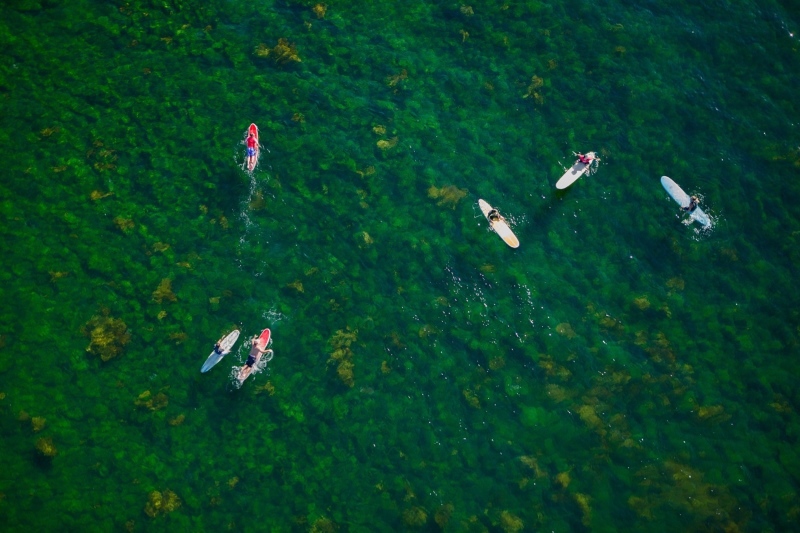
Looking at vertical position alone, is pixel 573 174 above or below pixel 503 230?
above


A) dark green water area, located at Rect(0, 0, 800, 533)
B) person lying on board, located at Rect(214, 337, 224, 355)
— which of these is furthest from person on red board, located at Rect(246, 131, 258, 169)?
person lying on board, located at Rect(214, 337, 224, 355)

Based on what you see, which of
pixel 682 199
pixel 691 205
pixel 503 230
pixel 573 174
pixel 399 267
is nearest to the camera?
pixel 399 267

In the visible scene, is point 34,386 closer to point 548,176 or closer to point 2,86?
point 2,86

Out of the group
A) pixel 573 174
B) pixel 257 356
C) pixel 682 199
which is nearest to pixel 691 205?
pixel 682 199

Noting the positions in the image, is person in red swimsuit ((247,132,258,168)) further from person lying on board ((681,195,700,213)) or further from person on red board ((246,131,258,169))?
person lying on board ((681,195,700,213))

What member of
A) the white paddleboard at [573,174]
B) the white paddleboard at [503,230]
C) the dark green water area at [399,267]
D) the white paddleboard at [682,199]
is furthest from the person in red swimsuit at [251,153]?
the white paddleboard at [682,199]

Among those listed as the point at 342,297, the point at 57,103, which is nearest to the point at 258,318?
the point at 342,297

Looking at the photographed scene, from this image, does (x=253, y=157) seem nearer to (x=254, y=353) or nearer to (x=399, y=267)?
(x=399, y=267)
